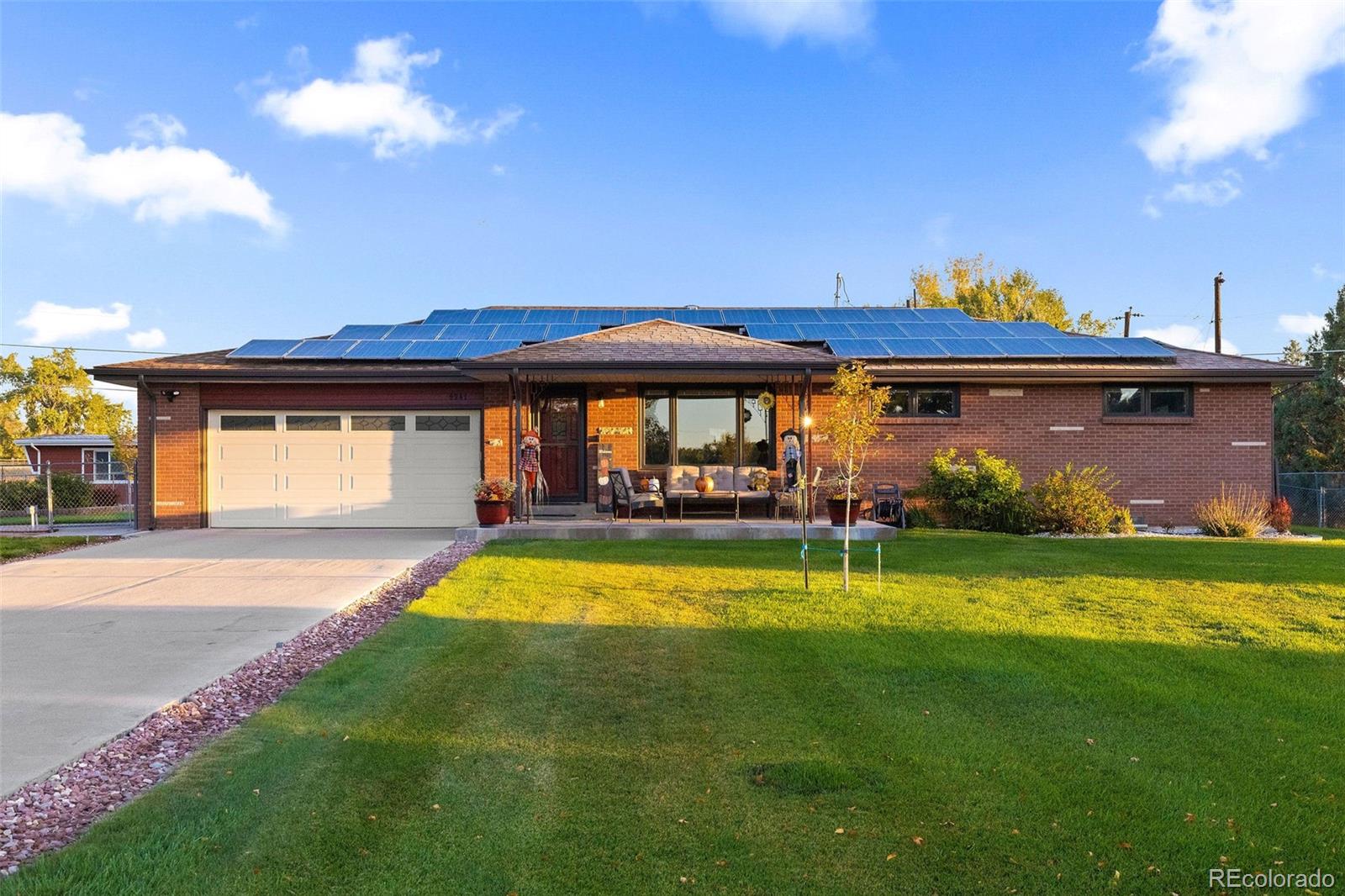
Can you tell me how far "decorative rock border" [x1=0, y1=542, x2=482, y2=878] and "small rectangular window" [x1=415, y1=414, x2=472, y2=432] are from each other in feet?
28.2

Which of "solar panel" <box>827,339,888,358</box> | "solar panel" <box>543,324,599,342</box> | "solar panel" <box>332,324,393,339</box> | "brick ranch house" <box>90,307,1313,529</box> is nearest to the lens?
"brick ranch house" <box>90,307,1313,529</box>

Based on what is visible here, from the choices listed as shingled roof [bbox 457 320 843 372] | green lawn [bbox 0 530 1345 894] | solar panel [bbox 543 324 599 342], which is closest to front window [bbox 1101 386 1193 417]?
shingled roof [bbox 457 320 843 372]

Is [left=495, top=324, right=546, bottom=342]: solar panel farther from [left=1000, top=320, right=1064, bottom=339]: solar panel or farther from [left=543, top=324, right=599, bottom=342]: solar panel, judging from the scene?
[left=1000, top=320, right=1064, bottom=339]: solar panel

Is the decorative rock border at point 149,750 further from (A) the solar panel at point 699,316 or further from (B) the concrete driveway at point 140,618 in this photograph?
(A) the solar panel at point 699,316

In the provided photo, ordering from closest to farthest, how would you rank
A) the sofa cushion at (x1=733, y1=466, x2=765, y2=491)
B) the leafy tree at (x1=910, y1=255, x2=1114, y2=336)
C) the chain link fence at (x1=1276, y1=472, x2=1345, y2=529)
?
1. the sofa cushion at (x1=733, y1=466, x2=765, y2=491)
2. the chain link fence at (x1=1276, y1=472, x2=1345, y2=529)
3. the leafy tree at (x1=910, y1=255, x2=1114, y2=336)

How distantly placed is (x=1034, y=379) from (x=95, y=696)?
14592mm

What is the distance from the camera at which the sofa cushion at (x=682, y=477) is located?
13.7 metres

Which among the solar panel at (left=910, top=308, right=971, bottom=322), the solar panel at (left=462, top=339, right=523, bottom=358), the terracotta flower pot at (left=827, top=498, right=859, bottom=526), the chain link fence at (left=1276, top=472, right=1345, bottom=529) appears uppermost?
the solar panel at (left=910, top=308, right=971, bottom=322)

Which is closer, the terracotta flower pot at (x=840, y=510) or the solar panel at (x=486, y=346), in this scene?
the terracotta flower pot at (x=840, y=510)

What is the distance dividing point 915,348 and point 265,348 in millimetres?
13121

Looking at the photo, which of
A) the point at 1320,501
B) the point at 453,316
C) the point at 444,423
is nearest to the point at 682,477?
the point at 444,423

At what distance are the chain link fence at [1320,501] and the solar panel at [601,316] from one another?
16855mm

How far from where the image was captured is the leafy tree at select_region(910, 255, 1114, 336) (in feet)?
112

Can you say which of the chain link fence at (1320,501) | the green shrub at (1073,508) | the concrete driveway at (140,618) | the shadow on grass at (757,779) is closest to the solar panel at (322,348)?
the concrete driveway at (140,618)
